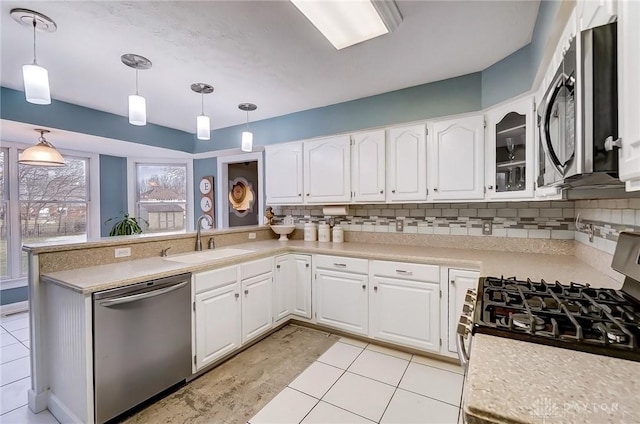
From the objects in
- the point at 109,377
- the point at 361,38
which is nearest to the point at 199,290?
the point at 109,377

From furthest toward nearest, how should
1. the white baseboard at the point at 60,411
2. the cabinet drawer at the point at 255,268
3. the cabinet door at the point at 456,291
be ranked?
the cabinet drawer at the point at 255,268 < the cabinet door at the point at 456,291 < the white baseboard at the point at 60,411

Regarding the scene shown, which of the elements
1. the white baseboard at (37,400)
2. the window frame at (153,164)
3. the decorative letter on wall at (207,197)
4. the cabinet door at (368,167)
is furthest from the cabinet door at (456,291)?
the window frame at (153,164)

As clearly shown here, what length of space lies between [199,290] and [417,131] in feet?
7.66

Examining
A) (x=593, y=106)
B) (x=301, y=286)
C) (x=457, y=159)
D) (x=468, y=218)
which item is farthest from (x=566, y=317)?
(x=301, y=286)

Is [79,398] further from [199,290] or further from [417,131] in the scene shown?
[417,131]

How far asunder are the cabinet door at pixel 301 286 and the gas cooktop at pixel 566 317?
1.90 meters

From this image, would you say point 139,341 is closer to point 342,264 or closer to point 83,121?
point 342,264

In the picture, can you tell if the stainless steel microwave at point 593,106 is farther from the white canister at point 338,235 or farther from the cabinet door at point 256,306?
A: the white canister at point 338,235

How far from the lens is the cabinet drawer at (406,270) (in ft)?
7.72

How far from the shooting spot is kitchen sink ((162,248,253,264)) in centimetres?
237

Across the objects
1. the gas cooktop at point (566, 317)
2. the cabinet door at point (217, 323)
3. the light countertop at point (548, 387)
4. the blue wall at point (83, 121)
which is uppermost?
the blue wall at point (83, 121)

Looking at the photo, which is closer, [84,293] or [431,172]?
[84,293]

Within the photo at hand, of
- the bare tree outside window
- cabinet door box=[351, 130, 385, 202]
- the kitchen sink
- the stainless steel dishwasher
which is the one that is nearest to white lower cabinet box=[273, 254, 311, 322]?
the kitchen sink

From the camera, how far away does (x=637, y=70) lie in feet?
2.35
